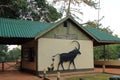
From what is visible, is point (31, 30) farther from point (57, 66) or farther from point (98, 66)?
point (98, 66)

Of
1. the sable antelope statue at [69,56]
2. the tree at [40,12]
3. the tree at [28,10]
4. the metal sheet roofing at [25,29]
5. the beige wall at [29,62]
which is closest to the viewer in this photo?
the metal sheet roofing at [25,29]

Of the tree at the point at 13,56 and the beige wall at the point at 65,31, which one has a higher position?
the beige wall at the point at 65,31

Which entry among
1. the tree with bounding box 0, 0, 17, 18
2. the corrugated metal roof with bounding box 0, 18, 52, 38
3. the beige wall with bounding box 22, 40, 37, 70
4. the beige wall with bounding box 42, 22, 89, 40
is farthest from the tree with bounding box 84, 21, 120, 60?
the corrugated metal roof with bounding box 0, 18, 52, 38

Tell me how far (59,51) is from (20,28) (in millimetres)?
4156

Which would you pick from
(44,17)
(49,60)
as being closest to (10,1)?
(44,17)

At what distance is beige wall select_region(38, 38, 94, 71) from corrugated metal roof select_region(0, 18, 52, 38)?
4.04ft

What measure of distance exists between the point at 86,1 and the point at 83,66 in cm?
2101

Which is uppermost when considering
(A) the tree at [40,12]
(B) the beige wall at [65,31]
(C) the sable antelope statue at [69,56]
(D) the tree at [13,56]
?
(A) the tree at [40,12]

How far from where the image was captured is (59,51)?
21875mm

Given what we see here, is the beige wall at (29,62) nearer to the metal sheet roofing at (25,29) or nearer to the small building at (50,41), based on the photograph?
the small building at (50,41)

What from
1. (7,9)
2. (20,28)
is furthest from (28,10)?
(20,28)

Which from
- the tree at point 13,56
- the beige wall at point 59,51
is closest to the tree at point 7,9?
the tree at point 13,56

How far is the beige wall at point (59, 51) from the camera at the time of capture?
823 inches

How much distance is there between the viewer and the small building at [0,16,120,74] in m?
20.7
